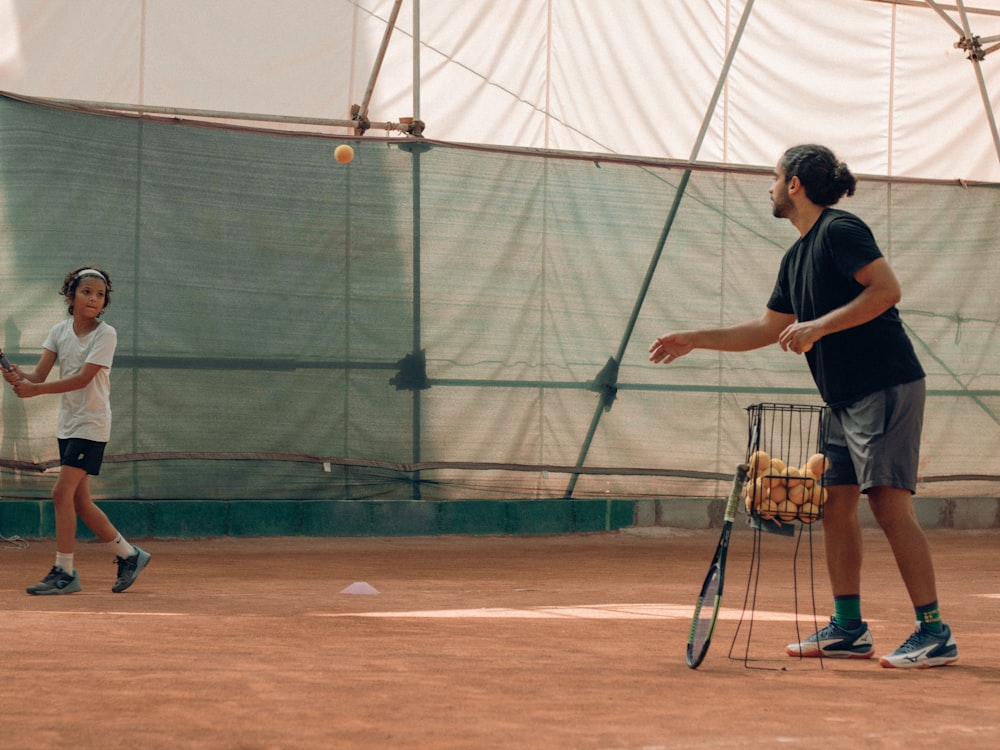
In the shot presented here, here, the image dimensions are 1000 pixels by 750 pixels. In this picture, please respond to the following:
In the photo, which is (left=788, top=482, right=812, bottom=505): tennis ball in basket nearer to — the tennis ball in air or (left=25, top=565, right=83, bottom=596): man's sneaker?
(left=25, top=565, right=83, bottom=596): man's sneaker

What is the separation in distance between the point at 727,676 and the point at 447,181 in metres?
5.78

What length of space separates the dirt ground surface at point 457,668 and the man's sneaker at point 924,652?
44mm

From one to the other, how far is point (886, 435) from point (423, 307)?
5.27m

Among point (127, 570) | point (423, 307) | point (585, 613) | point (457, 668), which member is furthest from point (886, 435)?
point (423, 307)

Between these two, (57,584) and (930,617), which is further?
(57,584)

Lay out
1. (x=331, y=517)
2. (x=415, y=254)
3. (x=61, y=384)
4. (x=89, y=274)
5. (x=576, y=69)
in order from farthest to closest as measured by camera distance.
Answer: (x=576, y=69), (x=415, y=254), (x=331, y=517), (x=89, y=274), (x=61, y=384)

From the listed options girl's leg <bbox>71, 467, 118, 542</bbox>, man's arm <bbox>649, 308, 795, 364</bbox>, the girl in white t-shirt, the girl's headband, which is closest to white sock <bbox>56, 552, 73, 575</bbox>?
the girl in white t-shirt

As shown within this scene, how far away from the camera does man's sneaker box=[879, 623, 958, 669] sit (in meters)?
3.82

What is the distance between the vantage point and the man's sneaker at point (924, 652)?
382 centimetres

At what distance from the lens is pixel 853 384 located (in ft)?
12.9

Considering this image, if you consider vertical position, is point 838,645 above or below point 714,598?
below

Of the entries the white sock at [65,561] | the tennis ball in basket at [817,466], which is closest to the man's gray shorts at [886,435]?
the tennis ball in basket at [817,466]

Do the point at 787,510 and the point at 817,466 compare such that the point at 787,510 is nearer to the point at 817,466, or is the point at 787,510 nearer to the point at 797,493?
the point at 797,493

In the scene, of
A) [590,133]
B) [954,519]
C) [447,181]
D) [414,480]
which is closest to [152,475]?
[414,480]
